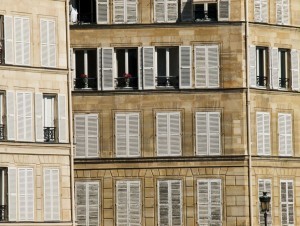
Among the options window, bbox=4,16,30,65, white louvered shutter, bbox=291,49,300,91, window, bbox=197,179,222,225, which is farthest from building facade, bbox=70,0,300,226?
window, bbox=4,16,30,65

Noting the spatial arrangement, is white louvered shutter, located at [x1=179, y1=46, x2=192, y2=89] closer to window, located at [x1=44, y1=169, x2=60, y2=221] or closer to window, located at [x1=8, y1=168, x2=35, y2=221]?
window, located at [x1=44, y1=169, x2=60, y2=221]

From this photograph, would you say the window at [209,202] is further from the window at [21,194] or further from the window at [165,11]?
the window at [21,194]

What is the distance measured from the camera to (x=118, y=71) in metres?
99.3

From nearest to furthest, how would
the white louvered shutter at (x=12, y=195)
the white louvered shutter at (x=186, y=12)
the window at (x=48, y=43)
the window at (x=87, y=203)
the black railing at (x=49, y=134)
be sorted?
the white louvered shutter at (x=12, y=195)
the black railing at (x=49, y=134)
the window at (x=48, y=43)
the window at (x=87, y=203)
the white louvered shutter at (x=186, y=12)

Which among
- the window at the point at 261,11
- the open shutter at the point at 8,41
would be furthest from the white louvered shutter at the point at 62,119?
the window at the point at 261,11

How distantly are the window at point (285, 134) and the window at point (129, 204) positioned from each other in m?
7.57

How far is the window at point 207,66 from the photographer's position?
98.9 meters

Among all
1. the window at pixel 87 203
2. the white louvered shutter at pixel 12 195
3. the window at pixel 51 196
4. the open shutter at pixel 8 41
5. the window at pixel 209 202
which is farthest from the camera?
the window at pixel 87 203

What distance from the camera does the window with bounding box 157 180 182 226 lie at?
98000mm

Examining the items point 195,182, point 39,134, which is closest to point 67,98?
point 39,134

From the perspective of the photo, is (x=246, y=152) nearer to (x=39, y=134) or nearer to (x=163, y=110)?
(x=163, y=110)

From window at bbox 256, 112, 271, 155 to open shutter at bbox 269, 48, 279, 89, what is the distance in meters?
1.69

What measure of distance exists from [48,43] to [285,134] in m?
14.0

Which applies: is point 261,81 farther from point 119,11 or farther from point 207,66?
point 119,11
